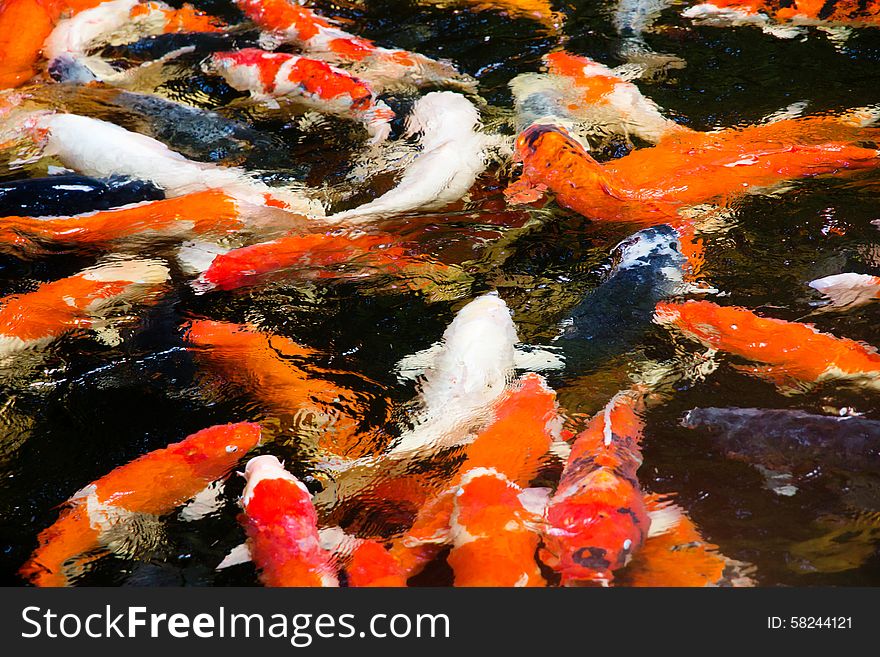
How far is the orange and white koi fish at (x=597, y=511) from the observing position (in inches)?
81.7

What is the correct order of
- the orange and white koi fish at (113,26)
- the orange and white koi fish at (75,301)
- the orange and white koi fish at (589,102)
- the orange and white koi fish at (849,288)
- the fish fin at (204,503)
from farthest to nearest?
the orange and white koi fish at (113,26) → the orange and white koi fish at (589,102) → the orange and white koi fish at (75,301) → the orange and white koi fish at (849,288) → the fish fin at (204,503)

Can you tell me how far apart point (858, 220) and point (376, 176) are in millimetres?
1992

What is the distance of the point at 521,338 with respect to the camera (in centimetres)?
289

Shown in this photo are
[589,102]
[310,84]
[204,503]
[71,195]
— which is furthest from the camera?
[310,84]

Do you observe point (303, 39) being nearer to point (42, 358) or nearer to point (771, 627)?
point (42, 358)

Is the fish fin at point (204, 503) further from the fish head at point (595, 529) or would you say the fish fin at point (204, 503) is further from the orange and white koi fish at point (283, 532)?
the fish head at point (595, 529)

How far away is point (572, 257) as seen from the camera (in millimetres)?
3275

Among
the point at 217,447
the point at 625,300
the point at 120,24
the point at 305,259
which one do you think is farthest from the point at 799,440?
the point at 120,24

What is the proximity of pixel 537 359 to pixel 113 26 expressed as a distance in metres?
3.80

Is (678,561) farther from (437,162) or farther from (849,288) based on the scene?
(437,162)

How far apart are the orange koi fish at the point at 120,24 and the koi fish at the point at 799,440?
4069mm

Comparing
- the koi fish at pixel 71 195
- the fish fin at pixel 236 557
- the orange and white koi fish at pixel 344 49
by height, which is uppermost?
the orange and white koi fish at pixel 344 49

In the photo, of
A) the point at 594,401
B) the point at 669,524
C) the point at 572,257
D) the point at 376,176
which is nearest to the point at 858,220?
the point at 572,257

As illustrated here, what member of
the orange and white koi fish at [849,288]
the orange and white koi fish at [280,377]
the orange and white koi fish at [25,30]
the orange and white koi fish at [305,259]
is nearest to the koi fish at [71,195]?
the orange and white koi fish at [305,259]
